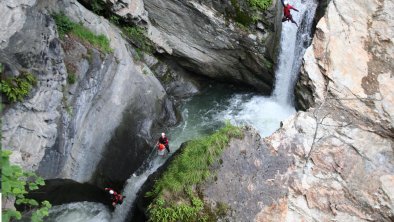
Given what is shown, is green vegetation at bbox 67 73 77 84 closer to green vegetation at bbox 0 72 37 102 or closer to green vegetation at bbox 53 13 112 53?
green vegetation at bbox 0 72 37 102

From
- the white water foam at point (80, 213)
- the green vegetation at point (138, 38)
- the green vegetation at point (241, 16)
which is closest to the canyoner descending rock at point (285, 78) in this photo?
the green vegetation at point (241, 16)

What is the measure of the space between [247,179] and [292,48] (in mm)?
7362

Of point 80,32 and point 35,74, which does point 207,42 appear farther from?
point 35,74

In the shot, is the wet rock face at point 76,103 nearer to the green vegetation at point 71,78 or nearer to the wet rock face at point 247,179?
the green vegetation at point 71,78

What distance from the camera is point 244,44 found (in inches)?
581

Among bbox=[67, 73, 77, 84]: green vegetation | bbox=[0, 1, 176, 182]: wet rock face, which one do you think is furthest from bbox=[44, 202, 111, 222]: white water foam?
bbox=[67, 73, 77, 84]: green vegetation

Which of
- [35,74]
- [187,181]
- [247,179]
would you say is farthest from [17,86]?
[247,179]

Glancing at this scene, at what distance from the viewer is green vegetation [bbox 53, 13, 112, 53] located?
1140cm

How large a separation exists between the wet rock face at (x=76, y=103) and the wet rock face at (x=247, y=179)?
158 inches

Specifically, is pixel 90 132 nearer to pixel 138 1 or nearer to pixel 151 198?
pixel 151 198

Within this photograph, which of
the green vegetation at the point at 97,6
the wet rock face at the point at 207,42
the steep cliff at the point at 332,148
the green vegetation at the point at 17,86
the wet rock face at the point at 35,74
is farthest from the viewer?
the wet rock face at the point at 207,42

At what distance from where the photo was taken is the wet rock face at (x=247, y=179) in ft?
30.4

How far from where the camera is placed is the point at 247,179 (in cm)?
959

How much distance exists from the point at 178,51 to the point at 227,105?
3.04 m
